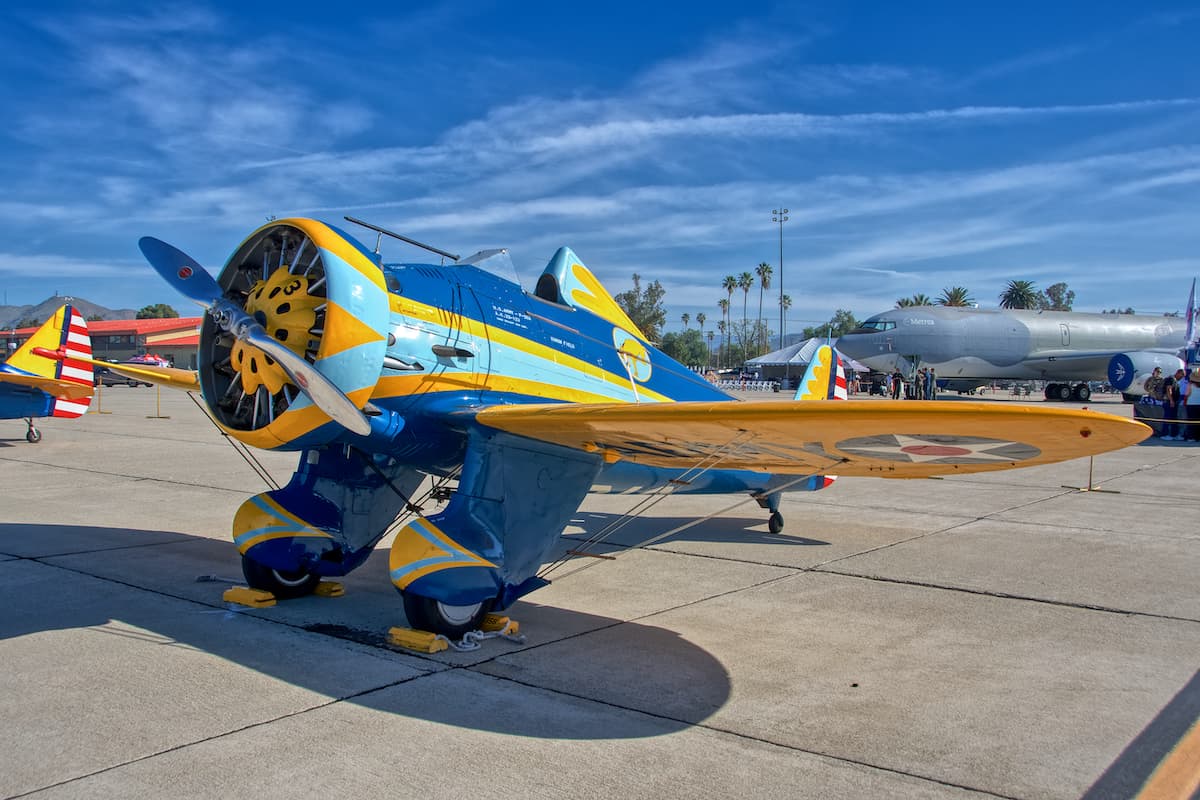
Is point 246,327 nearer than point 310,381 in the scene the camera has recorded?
No

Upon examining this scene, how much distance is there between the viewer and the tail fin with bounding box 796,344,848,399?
9703 millimetres

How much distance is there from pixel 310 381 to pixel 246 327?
1.72 ft

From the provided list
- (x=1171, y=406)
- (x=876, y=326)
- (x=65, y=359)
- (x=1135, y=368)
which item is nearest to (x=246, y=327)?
(x=65, y=359)

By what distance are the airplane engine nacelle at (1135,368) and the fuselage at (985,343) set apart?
5786 mm

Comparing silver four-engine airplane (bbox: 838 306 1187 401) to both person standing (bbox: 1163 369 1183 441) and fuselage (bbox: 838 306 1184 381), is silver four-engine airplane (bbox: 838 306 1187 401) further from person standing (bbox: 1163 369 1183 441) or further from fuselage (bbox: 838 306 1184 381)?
person standing (bbox: 1163 369 1183 441)

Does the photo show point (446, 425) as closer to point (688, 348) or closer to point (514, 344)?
point (514, 344)

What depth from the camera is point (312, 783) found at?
10.4 feet

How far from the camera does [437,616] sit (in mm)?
4961

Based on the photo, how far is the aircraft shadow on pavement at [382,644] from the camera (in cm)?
402

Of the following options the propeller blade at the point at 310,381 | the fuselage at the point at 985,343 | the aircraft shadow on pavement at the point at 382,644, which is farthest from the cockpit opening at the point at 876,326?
the propeller blade at the point at 310,381

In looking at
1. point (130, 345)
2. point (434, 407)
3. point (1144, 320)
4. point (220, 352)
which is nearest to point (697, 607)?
point (434, 407)

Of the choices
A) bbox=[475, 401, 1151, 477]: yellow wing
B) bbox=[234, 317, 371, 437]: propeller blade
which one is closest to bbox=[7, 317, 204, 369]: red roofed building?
bbox=[234, 317, 371, 437]: propeller blade

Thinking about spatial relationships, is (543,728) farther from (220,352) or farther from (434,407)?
(220,352)

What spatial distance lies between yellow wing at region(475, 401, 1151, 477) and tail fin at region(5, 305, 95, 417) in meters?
14.3
